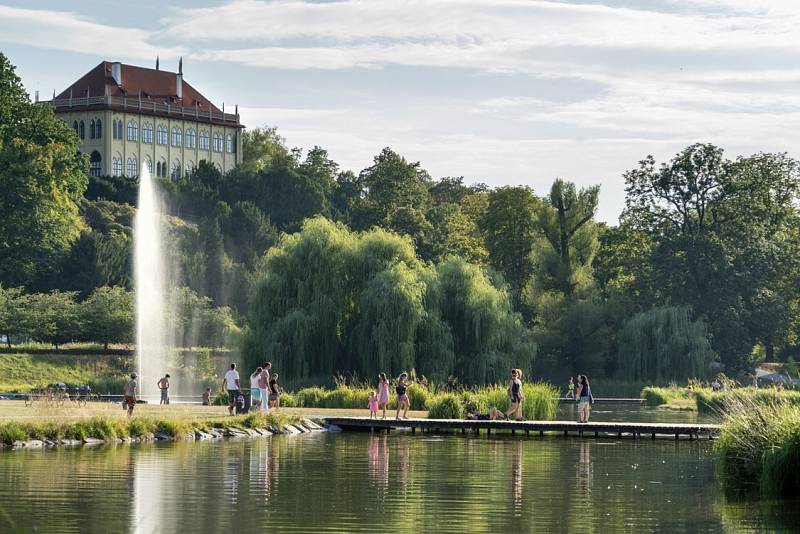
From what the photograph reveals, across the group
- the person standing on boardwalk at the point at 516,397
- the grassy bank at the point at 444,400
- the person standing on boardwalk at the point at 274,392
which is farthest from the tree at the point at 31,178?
the person standing on boardwalk at the point at 516,397

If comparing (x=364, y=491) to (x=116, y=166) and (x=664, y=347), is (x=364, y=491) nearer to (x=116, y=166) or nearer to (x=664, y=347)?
(x=664, y=347)

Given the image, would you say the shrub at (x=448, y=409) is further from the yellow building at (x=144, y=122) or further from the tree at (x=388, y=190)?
the yellow building at (x=144, y=122)

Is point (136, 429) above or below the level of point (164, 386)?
below

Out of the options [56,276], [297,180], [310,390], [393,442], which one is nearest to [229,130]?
[297,180]

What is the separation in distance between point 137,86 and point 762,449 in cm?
13964

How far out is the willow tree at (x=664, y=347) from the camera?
78.1 m

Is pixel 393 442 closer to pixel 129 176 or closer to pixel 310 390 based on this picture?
pixel 310 390

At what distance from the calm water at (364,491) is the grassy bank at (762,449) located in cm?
81

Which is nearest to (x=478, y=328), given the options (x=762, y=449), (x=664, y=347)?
(x=664, y=347)

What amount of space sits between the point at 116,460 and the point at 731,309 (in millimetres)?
59947

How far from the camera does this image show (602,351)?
3324 inches

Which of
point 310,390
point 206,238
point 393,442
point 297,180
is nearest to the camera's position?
point 393,442

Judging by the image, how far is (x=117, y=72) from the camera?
161m

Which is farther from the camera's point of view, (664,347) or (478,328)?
(664,347)
